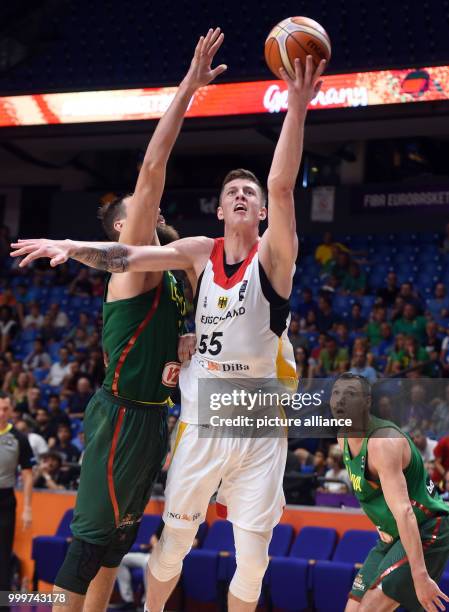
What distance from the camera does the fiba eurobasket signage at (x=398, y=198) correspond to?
1623 cm

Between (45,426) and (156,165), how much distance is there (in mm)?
8576

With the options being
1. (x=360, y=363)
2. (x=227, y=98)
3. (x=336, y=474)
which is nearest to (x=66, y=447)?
(x=336, y=474)

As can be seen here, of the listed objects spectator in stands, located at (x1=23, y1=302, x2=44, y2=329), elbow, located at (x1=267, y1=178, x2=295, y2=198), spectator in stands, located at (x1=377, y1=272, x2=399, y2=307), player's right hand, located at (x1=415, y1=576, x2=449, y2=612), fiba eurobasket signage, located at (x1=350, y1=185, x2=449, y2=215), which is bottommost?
player's right hand, located at (x1=415, y1=576, x2=449, y2=612)

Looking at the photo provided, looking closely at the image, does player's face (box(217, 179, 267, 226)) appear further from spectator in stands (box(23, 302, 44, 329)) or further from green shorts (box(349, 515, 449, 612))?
spectator in stands (box(23, 302, 44, 329))

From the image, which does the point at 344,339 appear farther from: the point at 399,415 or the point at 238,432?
the point at 238,432

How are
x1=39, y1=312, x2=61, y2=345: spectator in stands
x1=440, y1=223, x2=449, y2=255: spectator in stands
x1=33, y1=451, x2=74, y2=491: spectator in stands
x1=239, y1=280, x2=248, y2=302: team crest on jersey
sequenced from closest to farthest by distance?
x1=239, y1=280, x2=248, y2=302: team crest on jersey
x1=33, y1=451, x2=74, y2=491: spectator in stands
x1=440, y1=223, x2=449, y2=255: spectator in stands
x1=39, y1=312, x2=61, y2=345: spectator in stands

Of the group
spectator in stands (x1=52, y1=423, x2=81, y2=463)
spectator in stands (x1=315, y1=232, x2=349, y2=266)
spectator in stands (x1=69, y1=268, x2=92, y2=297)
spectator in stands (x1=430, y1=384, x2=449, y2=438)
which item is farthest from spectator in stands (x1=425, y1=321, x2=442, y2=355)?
spectator in stands (x1=69, y1=268, x2=92, y2=297)

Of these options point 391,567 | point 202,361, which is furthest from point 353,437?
point 202,361

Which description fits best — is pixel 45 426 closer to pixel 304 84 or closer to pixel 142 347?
pixel 142 347

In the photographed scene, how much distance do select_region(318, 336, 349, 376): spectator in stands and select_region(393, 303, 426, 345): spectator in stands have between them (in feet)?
3.12

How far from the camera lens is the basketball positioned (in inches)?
178

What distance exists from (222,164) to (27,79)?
170 inches

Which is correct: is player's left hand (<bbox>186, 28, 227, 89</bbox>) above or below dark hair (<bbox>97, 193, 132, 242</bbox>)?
above

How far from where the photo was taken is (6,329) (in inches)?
652
